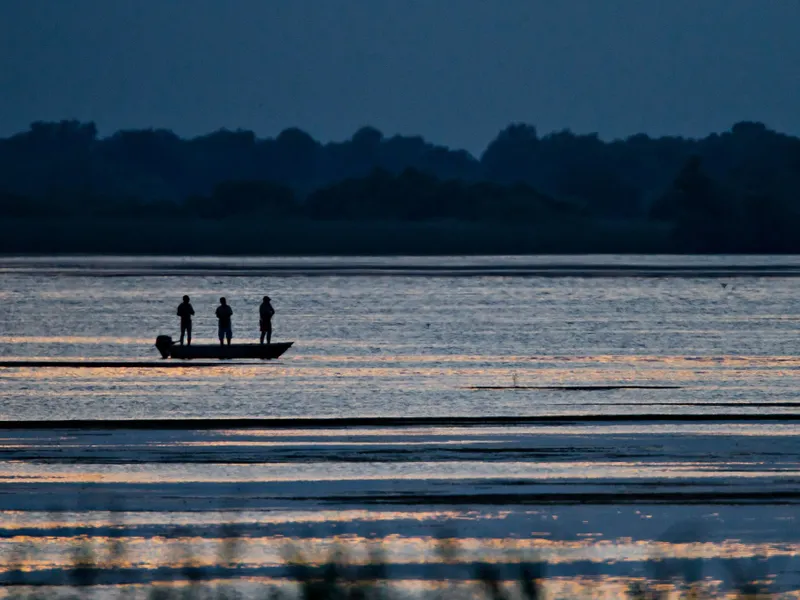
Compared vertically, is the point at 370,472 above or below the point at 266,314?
below

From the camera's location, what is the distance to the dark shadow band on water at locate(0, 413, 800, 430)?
29.5 m

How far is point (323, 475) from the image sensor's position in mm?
23328

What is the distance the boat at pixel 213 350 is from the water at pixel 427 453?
0.63 m

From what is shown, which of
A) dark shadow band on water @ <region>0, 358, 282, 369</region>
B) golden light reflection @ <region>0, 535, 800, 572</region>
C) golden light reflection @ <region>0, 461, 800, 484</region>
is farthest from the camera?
dark shadow band on water @ <region>0, 358, 282, 369</region>

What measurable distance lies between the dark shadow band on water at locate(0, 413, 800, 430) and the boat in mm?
14730

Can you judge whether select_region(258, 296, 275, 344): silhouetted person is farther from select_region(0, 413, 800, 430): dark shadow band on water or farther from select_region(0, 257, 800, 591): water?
select_region(0, 413, 800, 430): dark shadow band on water

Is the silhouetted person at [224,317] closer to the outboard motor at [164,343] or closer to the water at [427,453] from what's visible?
the water at [427,453]

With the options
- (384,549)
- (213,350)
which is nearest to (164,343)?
(213,350)

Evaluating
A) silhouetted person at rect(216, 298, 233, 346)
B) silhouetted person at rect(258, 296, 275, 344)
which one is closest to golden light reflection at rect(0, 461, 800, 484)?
silhouetted person at rect(216, 298, 233, 346)

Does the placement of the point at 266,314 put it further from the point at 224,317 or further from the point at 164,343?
the point at 164,343

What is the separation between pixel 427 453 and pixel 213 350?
20.4m

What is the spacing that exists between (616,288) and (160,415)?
291ft

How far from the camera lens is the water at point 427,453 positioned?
62.2 ft

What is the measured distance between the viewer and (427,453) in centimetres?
2577
